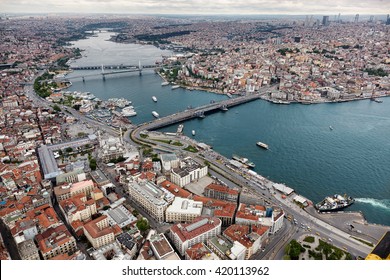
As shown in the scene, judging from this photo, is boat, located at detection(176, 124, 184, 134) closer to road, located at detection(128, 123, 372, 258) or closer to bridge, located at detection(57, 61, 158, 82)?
A: road, located at detection(128, 123, 372, 258)

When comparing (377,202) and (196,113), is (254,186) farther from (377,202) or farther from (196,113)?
(196,113)

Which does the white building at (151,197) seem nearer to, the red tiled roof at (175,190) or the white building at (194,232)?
the red tiled roof at (175,190)

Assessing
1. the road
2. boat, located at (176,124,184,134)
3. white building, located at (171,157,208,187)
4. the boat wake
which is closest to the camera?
the road

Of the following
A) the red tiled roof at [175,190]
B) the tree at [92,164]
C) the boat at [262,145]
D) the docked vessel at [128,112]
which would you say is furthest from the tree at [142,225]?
the docked vessel at [128,112]

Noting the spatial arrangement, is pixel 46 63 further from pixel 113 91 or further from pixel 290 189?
pixel 290 189

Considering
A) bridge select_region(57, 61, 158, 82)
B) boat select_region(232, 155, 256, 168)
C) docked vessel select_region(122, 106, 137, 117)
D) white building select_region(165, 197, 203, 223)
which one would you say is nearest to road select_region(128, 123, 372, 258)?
boat select_region(232, 155, 256, 168)

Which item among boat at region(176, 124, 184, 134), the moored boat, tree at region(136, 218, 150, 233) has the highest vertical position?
tree at region(136, 218, 150, 233)
